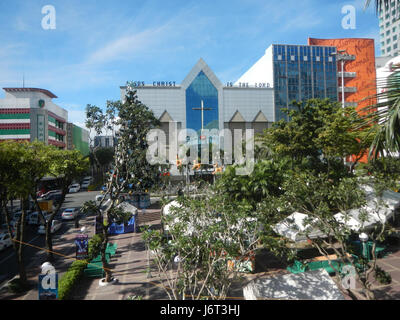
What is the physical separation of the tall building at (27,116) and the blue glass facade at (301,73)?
124 feet

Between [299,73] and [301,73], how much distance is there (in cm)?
34

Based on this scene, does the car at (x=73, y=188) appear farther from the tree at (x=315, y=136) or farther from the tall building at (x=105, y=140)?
the tree at (x=315, y=136)

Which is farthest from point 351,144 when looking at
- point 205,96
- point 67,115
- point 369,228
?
point 67,115

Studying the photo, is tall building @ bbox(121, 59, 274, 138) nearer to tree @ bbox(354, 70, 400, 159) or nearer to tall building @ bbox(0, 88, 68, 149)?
tall building @ bbox(0, 88, 68, 149)

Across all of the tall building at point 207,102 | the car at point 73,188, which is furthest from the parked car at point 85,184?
the tall building at point 207,102

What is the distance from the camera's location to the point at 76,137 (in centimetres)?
5656

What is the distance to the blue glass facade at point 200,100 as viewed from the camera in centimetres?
4572

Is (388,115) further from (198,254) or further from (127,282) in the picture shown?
(127,282)

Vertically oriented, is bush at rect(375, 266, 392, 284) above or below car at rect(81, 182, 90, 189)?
below

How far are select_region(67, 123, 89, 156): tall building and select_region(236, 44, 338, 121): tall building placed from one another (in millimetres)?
36661

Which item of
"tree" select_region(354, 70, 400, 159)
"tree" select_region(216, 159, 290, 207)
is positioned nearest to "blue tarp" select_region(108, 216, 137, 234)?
"tree" select_region(216, 159, 290, 207)

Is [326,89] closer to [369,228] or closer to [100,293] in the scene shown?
[369,228]

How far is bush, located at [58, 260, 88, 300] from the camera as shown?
30.9ft

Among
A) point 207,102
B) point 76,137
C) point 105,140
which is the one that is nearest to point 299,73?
point 207,102
